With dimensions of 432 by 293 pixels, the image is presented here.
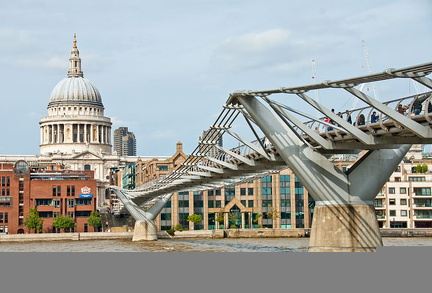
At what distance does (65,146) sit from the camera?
19650 centimetres

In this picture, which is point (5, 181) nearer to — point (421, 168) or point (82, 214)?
point (82, 214)

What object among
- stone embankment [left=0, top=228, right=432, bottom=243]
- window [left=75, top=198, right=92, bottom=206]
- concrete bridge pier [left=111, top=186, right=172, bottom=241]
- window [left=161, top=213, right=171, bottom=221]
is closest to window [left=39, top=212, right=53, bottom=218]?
window [left=75, top=198, right=92, bottom=206]

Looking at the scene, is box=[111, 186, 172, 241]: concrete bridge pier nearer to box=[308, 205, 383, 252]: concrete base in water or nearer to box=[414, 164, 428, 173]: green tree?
box=[414, 164, 428, 173]: green tree

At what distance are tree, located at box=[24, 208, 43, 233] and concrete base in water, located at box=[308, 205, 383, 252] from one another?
2771 inches

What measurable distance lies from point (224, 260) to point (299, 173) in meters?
14.0

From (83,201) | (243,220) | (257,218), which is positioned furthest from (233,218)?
(83,201)

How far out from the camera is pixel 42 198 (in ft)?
366

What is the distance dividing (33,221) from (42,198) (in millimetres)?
7531

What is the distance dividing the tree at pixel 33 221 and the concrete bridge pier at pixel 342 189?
69746mm

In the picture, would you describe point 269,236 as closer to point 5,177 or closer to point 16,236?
point 16,236

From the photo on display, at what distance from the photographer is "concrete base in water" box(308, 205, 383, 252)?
1506 inches

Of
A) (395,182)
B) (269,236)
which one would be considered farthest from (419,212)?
(269,236)

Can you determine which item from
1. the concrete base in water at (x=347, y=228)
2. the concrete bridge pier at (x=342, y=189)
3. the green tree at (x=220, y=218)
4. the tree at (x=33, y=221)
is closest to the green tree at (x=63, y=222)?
the tree at (x=33, y=221)

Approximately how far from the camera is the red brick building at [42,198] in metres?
110
